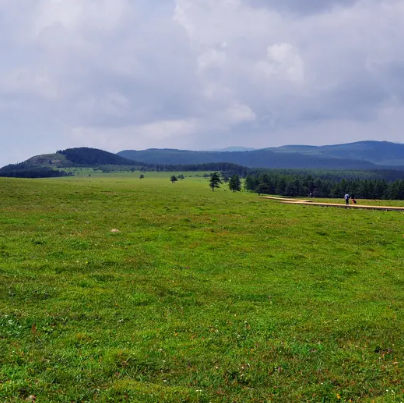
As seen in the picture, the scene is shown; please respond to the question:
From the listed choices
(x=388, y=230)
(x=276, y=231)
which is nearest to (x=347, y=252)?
(x=276, y=231)

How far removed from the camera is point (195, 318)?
1527cm

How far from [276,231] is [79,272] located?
21850 millimetres

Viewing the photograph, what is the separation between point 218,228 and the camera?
35.0 metres

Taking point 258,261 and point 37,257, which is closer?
point 37,257

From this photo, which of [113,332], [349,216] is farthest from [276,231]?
[113,332]

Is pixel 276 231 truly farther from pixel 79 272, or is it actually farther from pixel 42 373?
pixel 42 373

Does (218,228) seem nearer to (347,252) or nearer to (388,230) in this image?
(347,252)

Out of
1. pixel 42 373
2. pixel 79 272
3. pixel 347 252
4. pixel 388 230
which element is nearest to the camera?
pixel 42 373

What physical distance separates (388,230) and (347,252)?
12251mm

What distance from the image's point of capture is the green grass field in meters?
10.5

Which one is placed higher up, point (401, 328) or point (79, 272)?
point (79, 272)

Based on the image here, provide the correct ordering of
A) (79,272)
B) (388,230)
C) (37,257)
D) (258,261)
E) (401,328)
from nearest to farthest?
(401,328)
(79,272)
(37,257)
(258,261)
(388,230)

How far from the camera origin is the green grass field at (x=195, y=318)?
10.5 m

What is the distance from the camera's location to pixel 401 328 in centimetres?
1493
